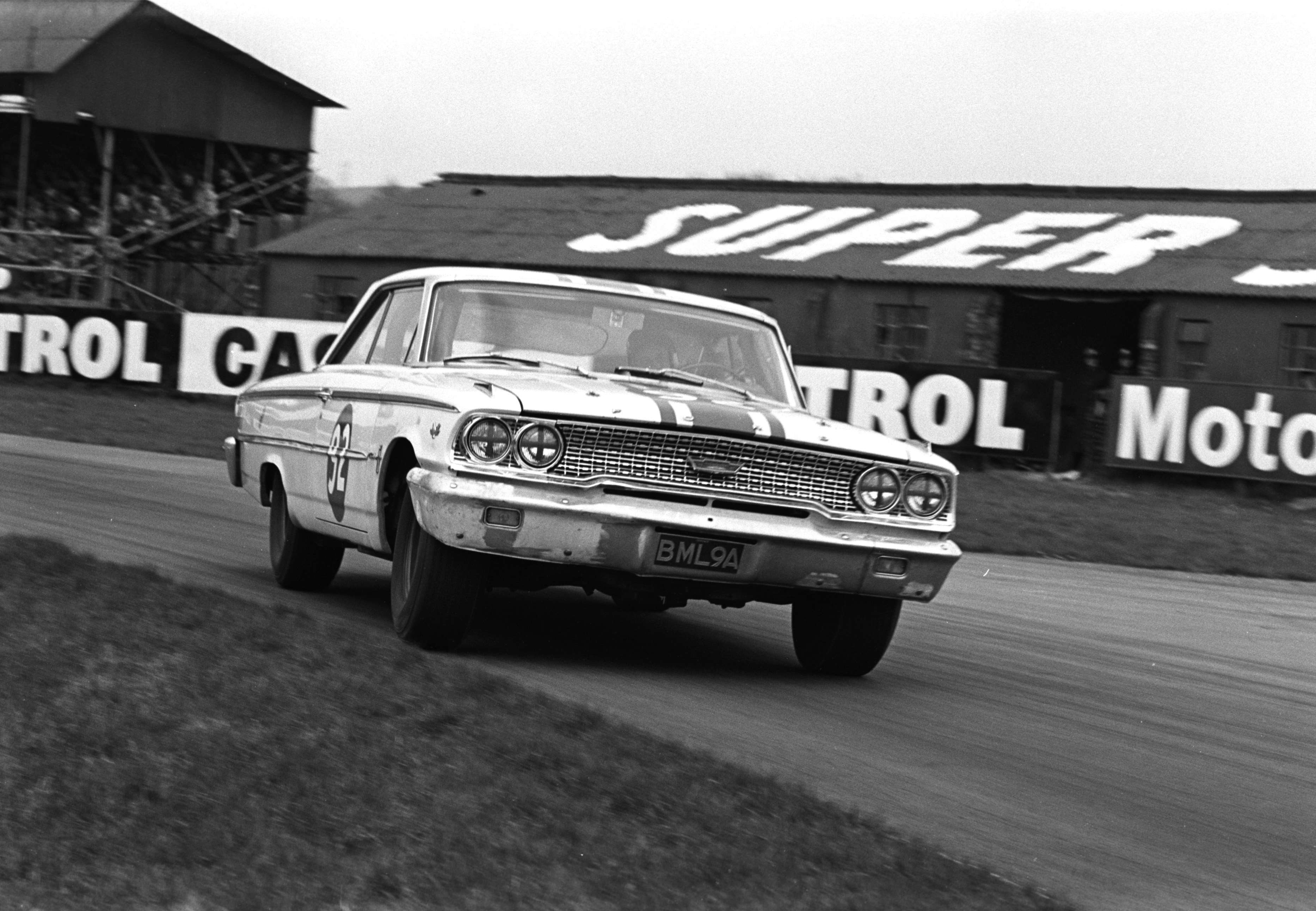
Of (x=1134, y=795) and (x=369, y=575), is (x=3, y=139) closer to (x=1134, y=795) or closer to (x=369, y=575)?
(x=369, y=575)

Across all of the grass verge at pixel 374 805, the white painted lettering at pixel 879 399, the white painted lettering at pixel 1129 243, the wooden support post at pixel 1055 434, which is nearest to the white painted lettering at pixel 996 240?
the white painted lettering at pixel 1129 243

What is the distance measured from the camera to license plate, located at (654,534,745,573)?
21.0 feet

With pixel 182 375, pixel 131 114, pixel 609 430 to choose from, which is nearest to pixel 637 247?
pixel 182 375

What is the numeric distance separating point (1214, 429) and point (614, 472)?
16299 mm

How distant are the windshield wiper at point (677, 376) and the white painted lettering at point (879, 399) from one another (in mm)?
14646

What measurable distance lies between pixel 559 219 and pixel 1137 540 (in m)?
20.7

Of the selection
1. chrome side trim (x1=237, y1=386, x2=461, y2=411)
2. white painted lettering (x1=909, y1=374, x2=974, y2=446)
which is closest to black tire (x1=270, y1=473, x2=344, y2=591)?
chrome side trim (x1=237, y1=386, x2=461, y2=411)

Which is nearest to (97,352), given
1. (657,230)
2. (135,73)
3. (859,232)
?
(657,230)

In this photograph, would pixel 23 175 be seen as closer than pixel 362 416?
No

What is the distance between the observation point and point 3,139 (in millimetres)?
40969

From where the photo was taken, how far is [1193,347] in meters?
26.8

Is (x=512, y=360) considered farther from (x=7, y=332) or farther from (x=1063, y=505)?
(x=7, y=332)

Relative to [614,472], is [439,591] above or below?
below

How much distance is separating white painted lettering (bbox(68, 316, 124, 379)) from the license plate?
68.6ft
